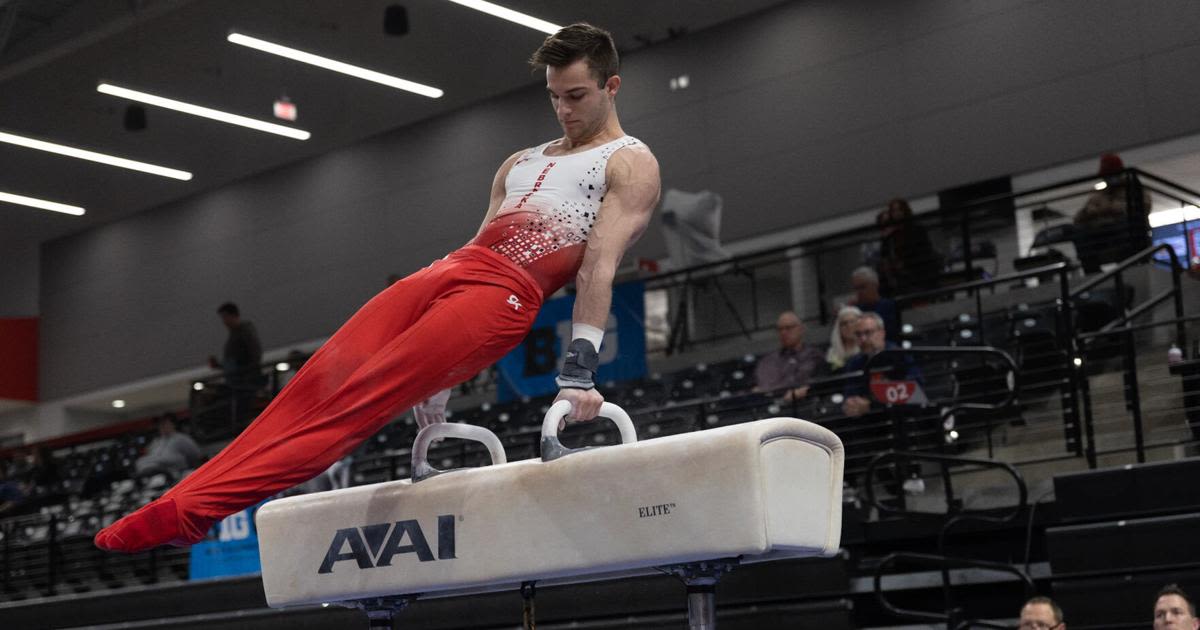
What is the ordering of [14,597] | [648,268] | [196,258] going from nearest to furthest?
[14,597]
[648,268]
[196,258]

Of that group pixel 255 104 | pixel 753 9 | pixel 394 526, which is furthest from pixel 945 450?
pixel 255 104

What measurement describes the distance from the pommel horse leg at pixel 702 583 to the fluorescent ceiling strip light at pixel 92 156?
14.9 metres

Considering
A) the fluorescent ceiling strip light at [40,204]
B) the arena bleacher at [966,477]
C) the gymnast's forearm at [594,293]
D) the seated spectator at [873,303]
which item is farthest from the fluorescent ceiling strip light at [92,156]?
the gymnast's forearm at [594,293]

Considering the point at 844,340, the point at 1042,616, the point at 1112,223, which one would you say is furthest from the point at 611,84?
the point at 1112,223

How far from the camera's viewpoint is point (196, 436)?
44.1 feet

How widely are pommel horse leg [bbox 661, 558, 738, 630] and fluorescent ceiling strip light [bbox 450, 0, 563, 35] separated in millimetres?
10525

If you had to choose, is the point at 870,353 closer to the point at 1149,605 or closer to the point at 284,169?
the point at 1149,605

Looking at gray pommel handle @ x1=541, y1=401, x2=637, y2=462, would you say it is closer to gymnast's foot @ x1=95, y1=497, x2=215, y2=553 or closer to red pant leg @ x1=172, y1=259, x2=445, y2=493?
red pant leg @ x1=172, y1=259, x2=445, y2=493

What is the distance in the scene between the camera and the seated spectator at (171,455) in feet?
39.8

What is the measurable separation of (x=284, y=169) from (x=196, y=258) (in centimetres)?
212

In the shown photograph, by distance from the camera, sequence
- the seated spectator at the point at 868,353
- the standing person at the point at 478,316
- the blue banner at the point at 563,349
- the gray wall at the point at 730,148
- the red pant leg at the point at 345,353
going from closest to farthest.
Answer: the standing person at the point at 478,316 → the red pant leg at the point at 345,353 → the seated spectator at the point at 868,353 → the blue banner at the point at 563,349 → the gray wall at the point at 730,148

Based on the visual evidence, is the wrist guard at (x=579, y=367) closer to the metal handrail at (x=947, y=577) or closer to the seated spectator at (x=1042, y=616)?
the seated spectator at (x=1042, y=616)

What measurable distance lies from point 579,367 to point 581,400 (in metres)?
0.08

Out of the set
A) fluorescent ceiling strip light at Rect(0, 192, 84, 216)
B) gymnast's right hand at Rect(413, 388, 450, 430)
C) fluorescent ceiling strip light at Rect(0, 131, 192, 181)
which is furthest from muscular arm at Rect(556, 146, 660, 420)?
fluorescent ceiling strip light at Rect(0, 192, 84, 216)
